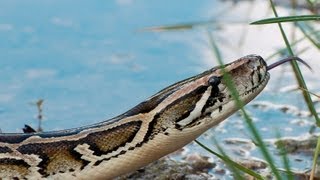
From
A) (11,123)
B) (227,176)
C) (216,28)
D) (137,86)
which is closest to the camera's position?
(227,176)

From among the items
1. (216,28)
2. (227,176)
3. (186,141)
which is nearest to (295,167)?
(227,176)

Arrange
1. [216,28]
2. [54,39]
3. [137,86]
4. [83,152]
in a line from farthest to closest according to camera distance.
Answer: [216,28]
[54,39]
[137,86]
[83,152]

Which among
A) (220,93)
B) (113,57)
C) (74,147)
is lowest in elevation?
(74,147)

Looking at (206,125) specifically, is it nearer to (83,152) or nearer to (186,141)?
(186,141)

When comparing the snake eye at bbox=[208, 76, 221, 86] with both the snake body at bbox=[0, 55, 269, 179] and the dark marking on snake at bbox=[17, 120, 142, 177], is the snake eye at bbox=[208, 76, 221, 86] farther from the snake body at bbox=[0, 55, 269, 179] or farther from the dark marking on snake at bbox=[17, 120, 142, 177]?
the dark marking on snake at bbox=[17, 120, 142, 177]

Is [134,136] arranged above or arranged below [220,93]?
below

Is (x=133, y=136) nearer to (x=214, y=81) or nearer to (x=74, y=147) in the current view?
(x=74, y=147)

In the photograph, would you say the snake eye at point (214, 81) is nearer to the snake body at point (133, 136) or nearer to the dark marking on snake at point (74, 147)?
the snake body at point (133, 136)

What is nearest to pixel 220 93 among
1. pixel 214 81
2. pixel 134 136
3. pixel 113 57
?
pixel 214 81
